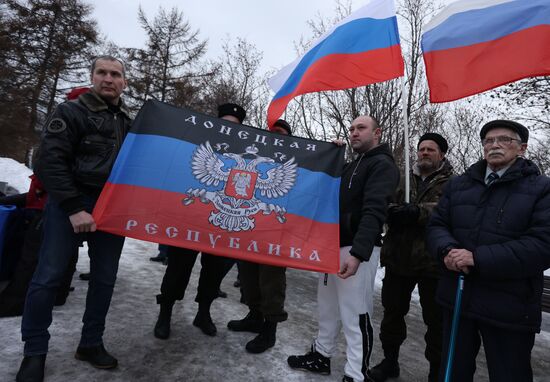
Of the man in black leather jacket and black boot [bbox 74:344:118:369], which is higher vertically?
the man in black leather jacket

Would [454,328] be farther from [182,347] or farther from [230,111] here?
[230,111]

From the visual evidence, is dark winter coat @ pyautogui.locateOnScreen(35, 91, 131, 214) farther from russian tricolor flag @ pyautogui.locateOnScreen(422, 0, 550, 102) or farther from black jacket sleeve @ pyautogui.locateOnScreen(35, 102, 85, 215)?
russian tricolor flag @ pyautogui.locateOnScreen(422, 0, 550, 102)

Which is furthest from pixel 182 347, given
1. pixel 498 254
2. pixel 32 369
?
pixel 498 254

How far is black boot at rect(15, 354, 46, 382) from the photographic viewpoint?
2.25 meters

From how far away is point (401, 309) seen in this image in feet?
10.3

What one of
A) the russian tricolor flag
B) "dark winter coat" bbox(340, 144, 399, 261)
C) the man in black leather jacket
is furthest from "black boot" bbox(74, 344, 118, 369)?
the russian tricolor flag

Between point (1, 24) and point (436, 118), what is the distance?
24.4 m

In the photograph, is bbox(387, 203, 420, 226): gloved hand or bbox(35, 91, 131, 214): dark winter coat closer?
bbox(35, 91, 131, 214): dark winter coat

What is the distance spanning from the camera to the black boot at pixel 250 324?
362 centimetres

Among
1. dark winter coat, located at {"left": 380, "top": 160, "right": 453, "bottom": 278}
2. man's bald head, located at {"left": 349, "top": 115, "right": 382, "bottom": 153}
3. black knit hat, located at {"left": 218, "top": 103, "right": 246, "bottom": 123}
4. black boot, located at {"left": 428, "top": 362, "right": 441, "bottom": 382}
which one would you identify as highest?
black knit hat, located at {"left": 218, "top": 103, "right": 246, "bottom": 123}

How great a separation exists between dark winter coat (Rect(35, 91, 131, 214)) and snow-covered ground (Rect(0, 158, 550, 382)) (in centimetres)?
125

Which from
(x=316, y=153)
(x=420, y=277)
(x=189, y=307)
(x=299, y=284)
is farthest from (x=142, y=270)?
(x=420, y=277)

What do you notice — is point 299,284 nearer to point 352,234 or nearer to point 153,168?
point 352,234

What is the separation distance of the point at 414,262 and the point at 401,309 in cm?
50
